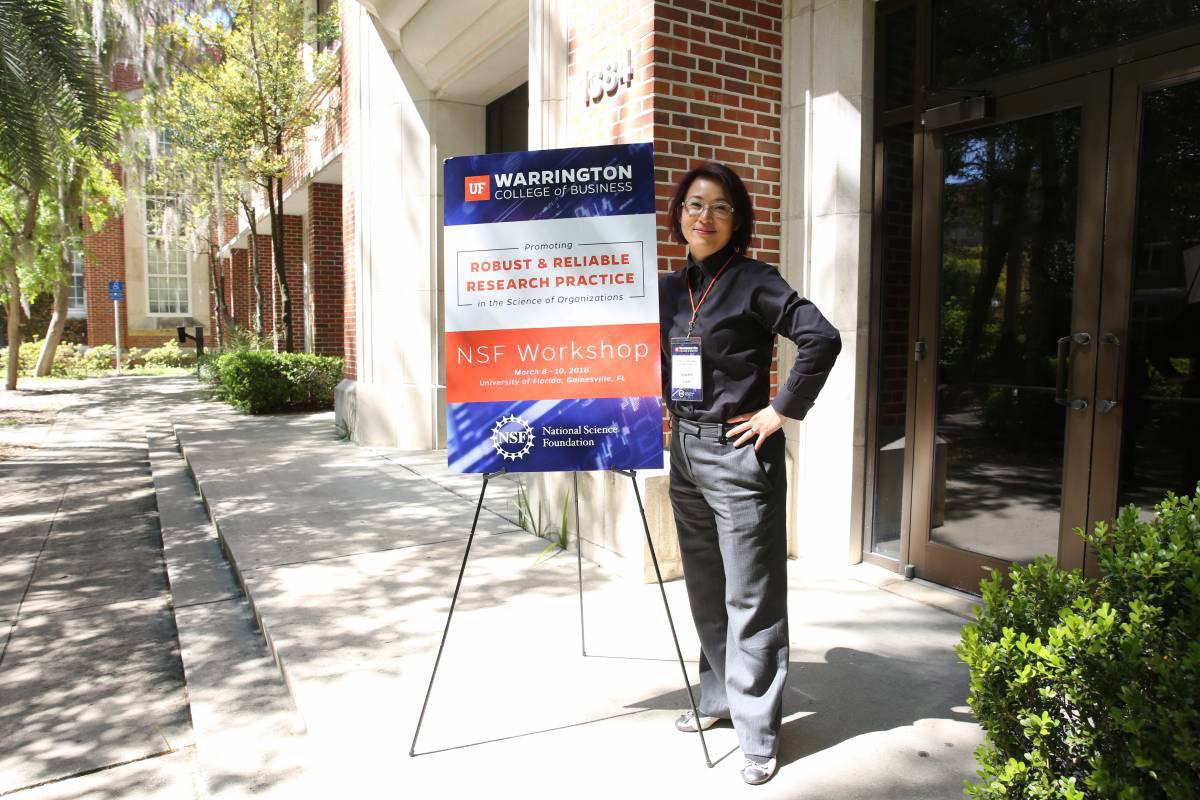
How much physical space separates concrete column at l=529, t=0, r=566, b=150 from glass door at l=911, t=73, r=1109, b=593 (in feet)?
8.13

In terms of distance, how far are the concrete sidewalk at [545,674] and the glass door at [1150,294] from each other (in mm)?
1162

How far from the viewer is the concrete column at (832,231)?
4695 millimetres

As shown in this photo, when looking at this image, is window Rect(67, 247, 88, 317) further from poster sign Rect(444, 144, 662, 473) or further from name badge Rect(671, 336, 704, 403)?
name badge Rect(671, 336, 704, 403)

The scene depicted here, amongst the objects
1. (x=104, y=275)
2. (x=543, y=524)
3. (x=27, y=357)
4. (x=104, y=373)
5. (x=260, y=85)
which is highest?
(x=260, y=85)

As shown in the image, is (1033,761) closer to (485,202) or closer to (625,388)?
(625,388)

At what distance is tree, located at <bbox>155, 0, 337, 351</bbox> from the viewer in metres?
12.7

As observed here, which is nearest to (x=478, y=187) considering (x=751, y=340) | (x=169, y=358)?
(x=751, y=340)

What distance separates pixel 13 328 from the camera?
17922 millimetres

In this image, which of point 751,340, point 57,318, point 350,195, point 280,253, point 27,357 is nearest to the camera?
point 751,340

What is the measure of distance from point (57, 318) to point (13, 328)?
2.15 metres

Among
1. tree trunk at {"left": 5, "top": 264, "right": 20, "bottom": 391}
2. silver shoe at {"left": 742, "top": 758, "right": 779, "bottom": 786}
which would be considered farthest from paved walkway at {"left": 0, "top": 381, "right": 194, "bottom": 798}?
tree trunk at {"left": 5, "top": 264, "right": 20, "bottom": 391}

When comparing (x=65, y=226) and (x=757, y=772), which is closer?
(x=757, y=772)

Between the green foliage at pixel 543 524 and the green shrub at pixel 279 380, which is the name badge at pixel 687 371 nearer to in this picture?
the green foliage at pixel 543 524

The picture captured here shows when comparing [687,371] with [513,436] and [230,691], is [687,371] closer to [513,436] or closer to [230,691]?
[513,436]
